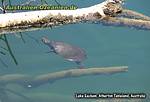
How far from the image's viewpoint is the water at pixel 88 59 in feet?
8.50

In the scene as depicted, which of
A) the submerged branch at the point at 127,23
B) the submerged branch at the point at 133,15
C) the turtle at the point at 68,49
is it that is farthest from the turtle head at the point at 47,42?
the submerged branch at the point at 133,15

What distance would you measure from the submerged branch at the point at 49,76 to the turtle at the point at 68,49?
2.2 inches

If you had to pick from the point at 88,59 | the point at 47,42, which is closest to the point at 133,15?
the point at 88,59

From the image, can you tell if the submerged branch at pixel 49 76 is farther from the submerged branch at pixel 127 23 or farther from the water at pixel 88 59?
the submerged branch at pixel 127 23

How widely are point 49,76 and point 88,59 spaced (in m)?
0.25

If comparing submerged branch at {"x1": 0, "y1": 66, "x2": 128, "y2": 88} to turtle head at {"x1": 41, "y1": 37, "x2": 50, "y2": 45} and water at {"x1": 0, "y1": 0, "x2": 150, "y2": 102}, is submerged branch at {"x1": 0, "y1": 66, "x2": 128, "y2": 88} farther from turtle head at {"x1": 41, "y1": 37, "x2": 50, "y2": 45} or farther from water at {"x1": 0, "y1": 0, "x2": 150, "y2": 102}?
turtle head at {"x1": 41, "y1": 37, "x2": 50, "y2": 45}

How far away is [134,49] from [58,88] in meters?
0.51

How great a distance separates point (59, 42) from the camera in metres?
2.62

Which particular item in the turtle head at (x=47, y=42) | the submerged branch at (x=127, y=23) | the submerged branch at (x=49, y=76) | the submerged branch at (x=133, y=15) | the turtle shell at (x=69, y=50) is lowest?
the submerged branch at (x=49, y=76)

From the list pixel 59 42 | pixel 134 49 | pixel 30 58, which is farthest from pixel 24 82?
pixel 134 49

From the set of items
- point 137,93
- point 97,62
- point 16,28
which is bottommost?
point 137,93

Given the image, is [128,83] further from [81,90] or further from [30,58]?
[30,58]

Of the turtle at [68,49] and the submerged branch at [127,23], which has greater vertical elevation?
the submerged branch at [127,23]

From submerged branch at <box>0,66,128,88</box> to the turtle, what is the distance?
0.06 metres
